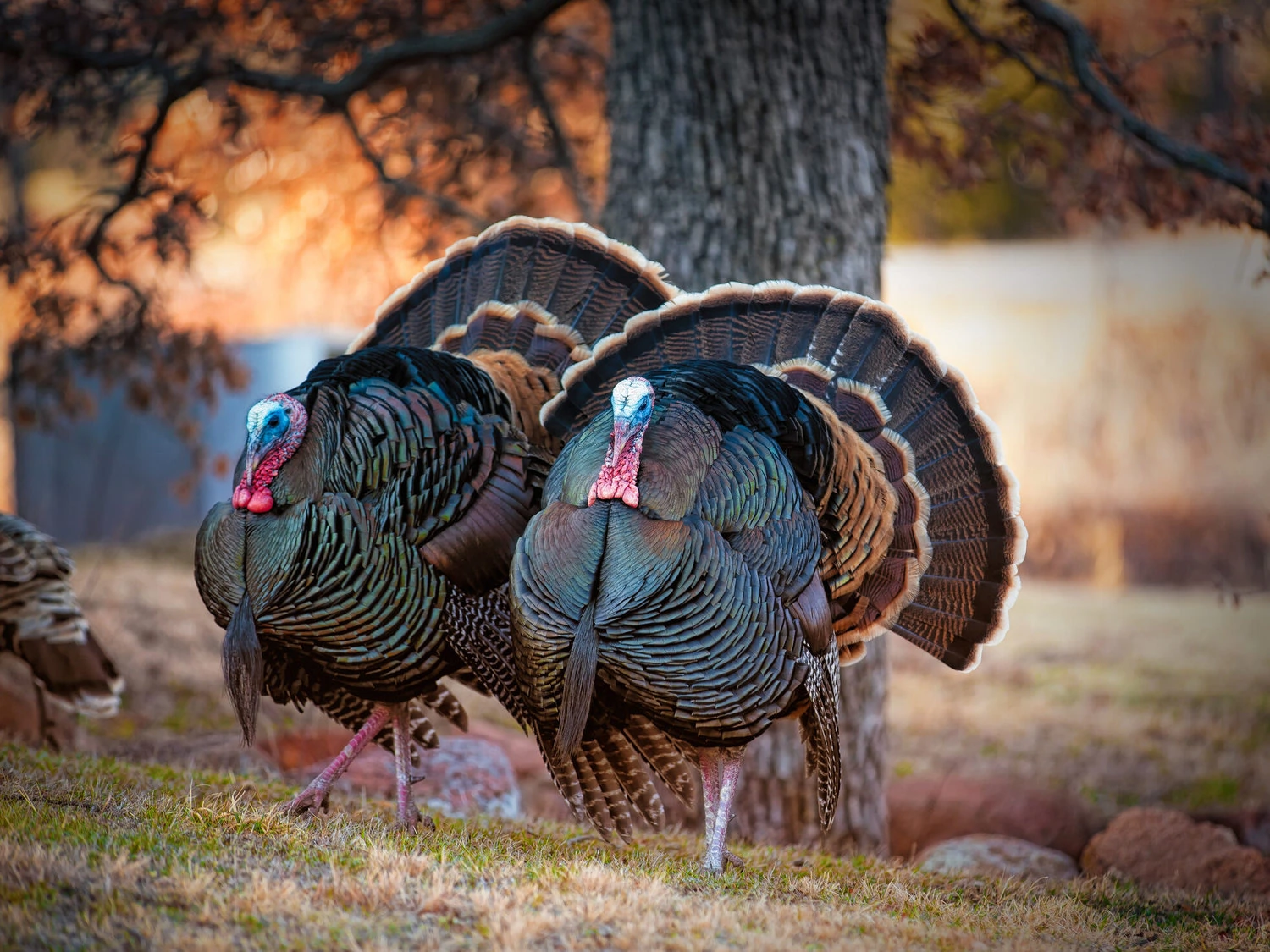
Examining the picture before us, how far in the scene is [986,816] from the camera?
6039mm

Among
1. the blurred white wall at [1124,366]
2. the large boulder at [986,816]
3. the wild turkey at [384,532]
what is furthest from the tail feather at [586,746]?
the blurred white wall at [1124,366]

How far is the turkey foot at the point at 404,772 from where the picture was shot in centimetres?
402

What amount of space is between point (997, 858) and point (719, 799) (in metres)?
1.98

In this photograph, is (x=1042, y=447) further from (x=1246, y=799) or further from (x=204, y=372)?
(x=204, y=372)

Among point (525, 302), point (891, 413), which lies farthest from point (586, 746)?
point (525, 302)

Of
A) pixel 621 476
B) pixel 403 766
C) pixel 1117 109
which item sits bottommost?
pixel 403 766

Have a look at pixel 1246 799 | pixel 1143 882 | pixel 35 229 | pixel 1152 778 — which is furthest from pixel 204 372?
pixel 1246 799

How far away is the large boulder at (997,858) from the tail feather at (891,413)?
54.3 inches

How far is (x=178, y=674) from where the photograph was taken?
726 cm

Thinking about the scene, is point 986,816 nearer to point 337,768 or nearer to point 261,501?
point 337,768

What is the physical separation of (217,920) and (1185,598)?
36.5 feet

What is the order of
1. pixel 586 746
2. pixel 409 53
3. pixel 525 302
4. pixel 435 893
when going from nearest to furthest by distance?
pixel 435 893, pixel 586 746, pixel 525 302, pixel 409 53

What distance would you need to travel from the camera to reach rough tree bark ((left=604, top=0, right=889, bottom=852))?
5168mm

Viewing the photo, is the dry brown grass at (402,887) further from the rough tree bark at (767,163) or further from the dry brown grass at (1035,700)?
the rough tree bark at (767,163)
